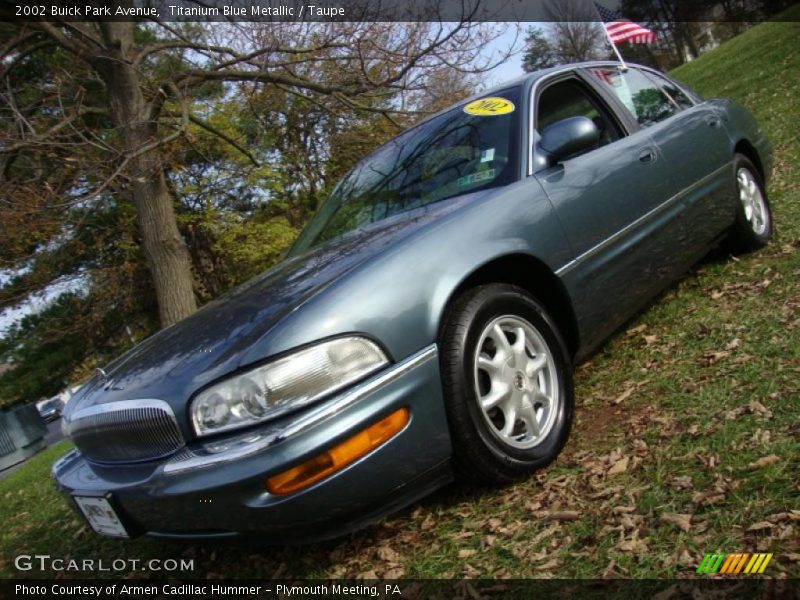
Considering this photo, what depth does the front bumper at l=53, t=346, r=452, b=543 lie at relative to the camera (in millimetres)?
1931

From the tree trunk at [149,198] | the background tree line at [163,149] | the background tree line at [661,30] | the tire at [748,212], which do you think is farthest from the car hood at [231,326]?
the background tree line at [661,30]

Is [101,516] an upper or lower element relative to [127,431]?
lower

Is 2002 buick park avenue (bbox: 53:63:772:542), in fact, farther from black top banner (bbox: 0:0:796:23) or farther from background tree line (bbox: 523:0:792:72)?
background tree line (bbox: 523:0:792:72)

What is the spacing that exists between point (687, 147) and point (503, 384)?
2.23 meters

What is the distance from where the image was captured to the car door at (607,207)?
2.93 meters

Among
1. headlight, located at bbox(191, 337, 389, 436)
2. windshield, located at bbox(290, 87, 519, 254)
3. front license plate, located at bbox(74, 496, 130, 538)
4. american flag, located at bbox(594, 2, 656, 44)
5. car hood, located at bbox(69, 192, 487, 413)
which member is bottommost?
front license plate, located at bbox(74, 496, 130, 538)

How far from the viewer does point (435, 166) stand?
126 inches

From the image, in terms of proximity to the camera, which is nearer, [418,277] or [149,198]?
[418,277]

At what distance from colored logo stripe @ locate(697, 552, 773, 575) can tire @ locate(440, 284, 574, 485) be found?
0.73 m

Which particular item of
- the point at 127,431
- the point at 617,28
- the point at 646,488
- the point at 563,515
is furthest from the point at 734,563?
the point at 617,28

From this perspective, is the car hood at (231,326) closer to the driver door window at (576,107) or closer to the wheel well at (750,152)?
the driver door window at (576,107)

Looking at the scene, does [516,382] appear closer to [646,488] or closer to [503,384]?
[503,384]

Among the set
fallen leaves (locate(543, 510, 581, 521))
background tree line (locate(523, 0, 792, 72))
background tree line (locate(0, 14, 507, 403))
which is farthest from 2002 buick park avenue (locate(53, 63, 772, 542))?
background tree line (locate(523, 0, 792, 72))

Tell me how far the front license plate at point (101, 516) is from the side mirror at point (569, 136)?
2294 mm
